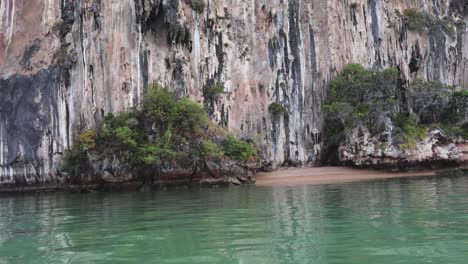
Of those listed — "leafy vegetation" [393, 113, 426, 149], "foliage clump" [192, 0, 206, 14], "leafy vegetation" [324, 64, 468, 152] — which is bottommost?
"leafy vegetation" [393, 113, 426, 149]

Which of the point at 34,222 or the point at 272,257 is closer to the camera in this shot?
the point at 272,257

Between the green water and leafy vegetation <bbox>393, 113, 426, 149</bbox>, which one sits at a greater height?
leafy vegetation <bbox>393, 113, 426, 149</bbox>

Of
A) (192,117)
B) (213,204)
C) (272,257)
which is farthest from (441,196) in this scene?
(192,117)

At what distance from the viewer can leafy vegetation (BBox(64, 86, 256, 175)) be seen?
960 inches

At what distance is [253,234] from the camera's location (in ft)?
27.4

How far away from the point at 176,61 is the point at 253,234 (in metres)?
21.6

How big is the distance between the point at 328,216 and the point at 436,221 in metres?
2.16

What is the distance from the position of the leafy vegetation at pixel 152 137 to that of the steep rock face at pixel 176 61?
177 centimetres

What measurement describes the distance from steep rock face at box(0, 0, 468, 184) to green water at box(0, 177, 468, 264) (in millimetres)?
14518

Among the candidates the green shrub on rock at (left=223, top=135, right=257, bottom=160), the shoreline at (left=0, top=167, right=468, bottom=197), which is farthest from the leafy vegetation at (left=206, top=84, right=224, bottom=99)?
the shoreline at (left=0, top=167, right=468, bottom=197)

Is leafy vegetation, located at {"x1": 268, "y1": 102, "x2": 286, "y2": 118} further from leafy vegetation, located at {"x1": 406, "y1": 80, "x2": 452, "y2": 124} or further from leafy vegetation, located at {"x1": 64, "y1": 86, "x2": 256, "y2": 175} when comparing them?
leafy vegetation, located at {"x1": 406, "y1": 80, "x2": 452, "y2": 124}

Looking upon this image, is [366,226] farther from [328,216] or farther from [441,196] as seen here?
[441,196]

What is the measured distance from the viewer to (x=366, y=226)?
873cm

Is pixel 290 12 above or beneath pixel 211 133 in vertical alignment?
above
